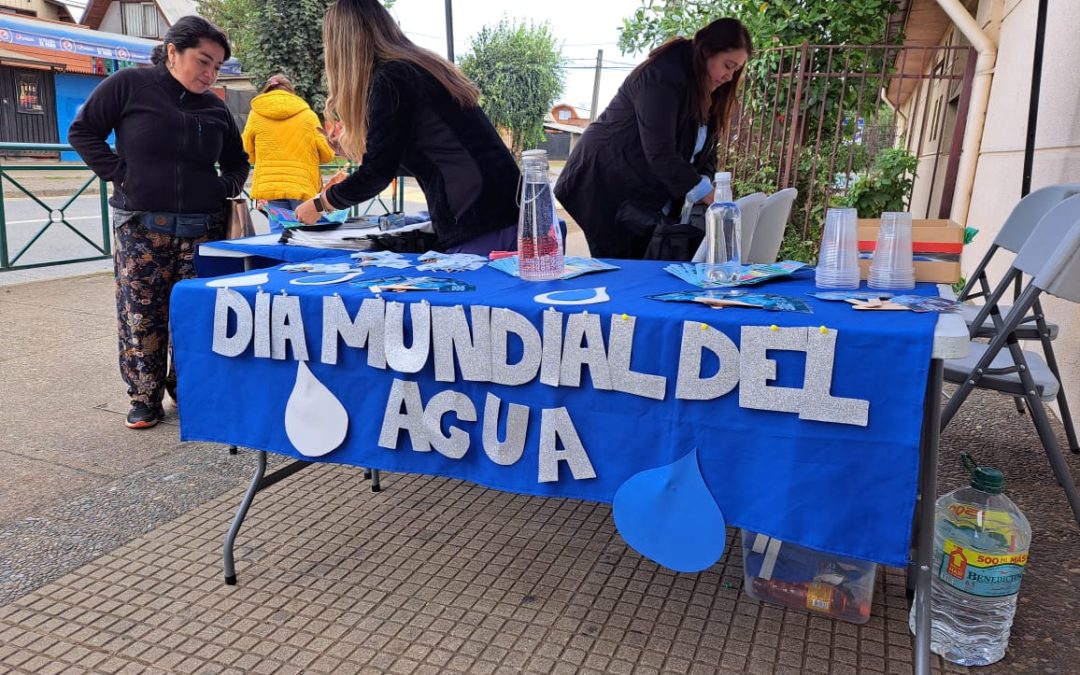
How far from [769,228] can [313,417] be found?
196cm

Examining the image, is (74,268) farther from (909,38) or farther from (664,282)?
(909,38)

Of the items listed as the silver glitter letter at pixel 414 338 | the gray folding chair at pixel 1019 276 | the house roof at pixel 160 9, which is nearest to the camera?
the silver glitter letter at pixel 414 338

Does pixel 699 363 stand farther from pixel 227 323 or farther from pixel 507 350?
pixel 227 323

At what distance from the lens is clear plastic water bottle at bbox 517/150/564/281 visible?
7.89 feet

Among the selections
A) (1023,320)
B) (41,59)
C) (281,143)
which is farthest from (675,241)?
(41,59)

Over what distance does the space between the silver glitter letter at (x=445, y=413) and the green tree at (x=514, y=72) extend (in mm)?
24845

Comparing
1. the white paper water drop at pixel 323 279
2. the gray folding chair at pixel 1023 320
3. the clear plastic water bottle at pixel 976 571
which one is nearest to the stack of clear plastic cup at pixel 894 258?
the gray folding chair at pixel 1023 320

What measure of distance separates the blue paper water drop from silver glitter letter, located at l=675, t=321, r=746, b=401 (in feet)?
0.52

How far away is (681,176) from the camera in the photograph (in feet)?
10.9

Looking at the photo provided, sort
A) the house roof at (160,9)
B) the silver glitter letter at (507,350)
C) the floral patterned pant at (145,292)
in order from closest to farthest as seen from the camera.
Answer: the silver glitter letter at (507,350) < the floral patterned pant at (145,292) < the house roof at (160,9)

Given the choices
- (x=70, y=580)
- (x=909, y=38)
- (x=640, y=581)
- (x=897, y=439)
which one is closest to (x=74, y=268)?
(x=70, y=580)

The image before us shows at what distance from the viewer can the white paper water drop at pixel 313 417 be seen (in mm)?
2340

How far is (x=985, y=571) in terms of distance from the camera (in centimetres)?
201

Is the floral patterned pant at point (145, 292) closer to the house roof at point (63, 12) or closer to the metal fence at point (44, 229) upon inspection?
the metal fence at point (44, 229)
